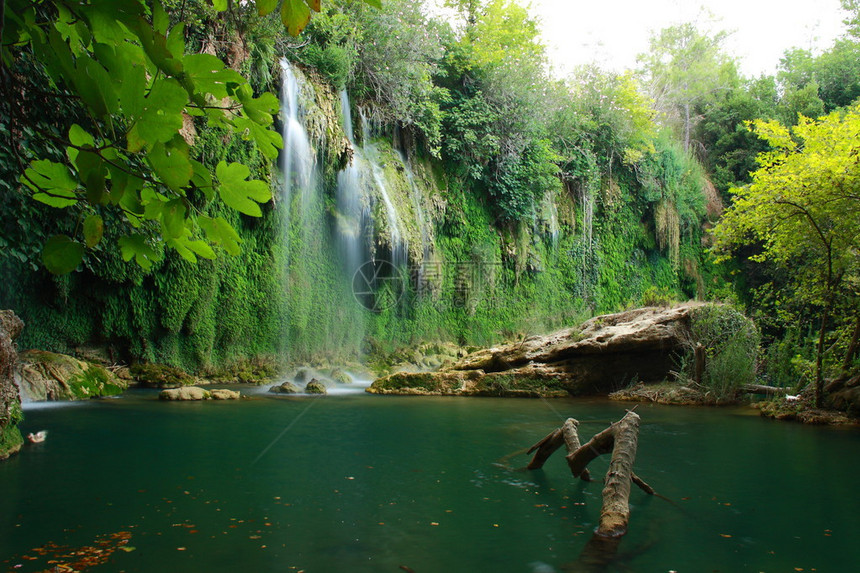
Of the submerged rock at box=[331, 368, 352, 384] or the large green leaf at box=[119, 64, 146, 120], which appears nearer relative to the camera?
the large green leaf at box=[119, 64, 146, 120]

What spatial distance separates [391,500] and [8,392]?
A: 3319 millimetres

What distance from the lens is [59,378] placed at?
8773 mm

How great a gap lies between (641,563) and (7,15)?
11.1 feet

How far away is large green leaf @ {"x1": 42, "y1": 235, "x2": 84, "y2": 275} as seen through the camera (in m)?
1.04

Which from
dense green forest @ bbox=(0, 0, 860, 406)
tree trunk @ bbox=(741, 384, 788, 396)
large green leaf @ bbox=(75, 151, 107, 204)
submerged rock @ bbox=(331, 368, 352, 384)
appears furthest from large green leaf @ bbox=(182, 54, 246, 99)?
submerged rock @ bbox=(331, 368, 352, 384)

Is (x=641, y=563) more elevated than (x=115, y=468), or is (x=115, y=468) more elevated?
(x=115, y=468)

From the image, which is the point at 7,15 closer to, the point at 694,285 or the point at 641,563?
the point at 641,563

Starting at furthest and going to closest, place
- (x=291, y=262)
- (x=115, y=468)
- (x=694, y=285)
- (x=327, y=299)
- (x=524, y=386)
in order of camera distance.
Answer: (x=694, y=285)
(x=327, y=299)
(x=291, y=262)
(x=524, y=386)
(x=115, y=468)

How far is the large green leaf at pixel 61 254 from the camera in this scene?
1.04 meters

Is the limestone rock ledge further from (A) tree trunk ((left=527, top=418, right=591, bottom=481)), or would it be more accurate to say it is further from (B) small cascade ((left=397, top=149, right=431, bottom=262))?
(A) tree trunk ((left=527, top=418, right=591, bottom=481))

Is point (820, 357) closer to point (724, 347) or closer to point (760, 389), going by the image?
point (760, 389)

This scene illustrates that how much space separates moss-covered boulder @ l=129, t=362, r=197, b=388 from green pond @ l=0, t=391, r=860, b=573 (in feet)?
11.9

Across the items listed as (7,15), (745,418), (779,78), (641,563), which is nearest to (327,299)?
(745,418)

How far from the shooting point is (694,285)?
23250 millimetres
